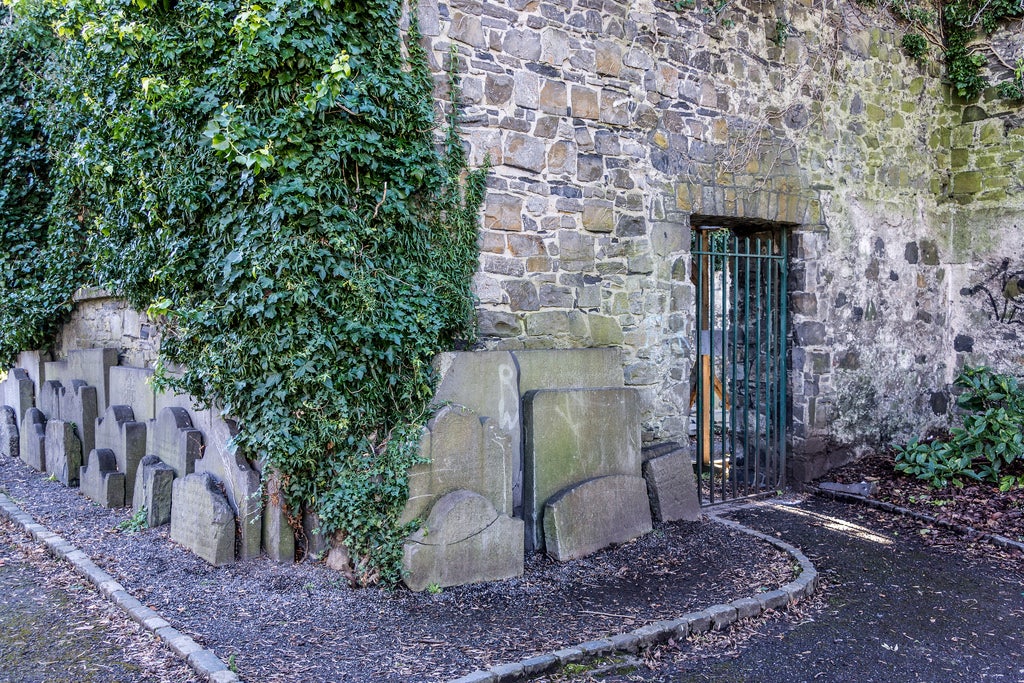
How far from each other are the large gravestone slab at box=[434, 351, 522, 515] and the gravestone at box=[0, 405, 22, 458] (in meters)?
5.83

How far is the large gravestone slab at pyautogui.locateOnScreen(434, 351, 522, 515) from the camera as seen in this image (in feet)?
16.1

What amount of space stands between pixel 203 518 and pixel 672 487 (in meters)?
3.29

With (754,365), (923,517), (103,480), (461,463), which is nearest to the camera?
(461,463)

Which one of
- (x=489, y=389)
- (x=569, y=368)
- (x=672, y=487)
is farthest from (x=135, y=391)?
(x=672, y=487)

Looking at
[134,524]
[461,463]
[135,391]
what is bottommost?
[134,524]

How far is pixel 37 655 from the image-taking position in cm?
376

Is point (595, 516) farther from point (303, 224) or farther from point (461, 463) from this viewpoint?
point (303, 224)

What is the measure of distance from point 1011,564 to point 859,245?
342cm

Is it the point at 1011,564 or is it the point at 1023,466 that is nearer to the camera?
the point at 1011,564

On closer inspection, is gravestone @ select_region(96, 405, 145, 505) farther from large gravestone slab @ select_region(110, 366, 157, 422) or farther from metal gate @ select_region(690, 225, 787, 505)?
metal gate @ select_region(690, 225, 787, 505)

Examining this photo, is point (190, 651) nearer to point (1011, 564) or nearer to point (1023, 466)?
point (1011, 564)

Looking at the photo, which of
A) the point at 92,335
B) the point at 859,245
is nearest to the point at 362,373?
the point at 92,335

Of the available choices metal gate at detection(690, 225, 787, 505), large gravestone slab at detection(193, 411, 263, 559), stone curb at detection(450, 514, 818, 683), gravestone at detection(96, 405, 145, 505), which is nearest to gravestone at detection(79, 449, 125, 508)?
gravestone at detection(96, 405, 145, 505)

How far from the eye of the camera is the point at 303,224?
466cm
